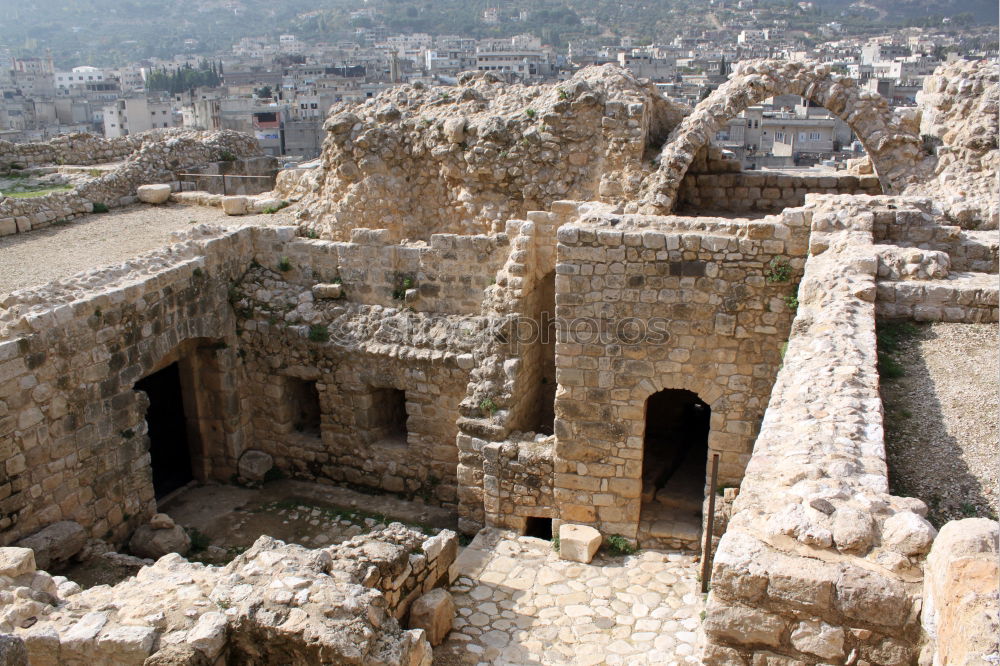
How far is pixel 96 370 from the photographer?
360 inches

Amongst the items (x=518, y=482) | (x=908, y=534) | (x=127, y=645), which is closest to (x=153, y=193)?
(x=518, y=482)

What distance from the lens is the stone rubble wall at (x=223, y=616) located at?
18.6 ft

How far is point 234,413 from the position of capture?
11445 millimetres

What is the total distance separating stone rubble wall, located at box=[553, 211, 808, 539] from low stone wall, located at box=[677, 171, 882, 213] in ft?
9.85

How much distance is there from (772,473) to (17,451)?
7.23 meters

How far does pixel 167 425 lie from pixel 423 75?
97557 mm

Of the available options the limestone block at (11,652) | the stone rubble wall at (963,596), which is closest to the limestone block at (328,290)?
the limestone block at (11,652)

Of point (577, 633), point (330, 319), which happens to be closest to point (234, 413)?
point (330, 319)

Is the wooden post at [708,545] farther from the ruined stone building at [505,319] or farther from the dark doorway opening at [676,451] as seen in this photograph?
the dark doorway opening at [676,451]

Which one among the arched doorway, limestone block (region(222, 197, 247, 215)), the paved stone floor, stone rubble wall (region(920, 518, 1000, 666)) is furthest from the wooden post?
limestone block (region(222, 197, 247, 215))

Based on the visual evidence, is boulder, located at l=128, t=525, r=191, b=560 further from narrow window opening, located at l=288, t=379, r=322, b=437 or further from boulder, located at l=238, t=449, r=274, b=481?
narrow window opening, located at l=288, t=379, r=322, b=437

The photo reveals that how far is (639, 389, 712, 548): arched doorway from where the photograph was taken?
9328 millimetres

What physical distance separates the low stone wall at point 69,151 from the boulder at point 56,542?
1027 centimetres

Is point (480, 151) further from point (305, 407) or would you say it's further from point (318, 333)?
point (305, 407)
